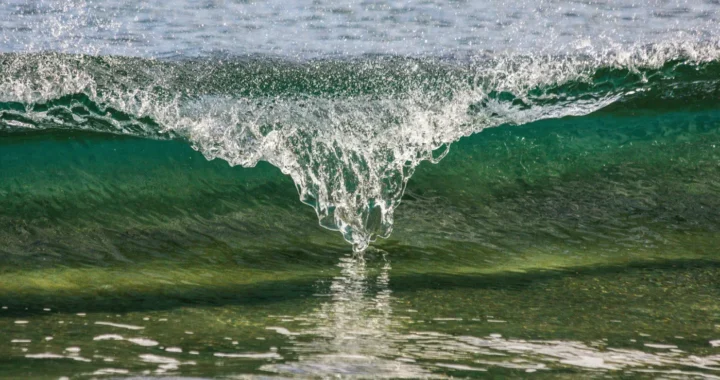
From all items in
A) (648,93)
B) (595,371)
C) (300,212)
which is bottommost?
(595,371)

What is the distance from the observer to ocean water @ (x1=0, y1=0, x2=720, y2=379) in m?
2.58

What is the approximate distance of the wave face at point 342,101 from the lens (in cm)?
455

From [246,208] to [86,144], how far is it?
1085 mm

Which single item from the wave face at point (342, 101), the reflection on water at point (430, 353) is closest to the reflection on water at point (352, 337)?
the reflection on water at point (430, 353)

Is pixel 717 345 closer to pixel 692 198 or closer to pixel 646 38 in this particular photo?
pixel 692 198

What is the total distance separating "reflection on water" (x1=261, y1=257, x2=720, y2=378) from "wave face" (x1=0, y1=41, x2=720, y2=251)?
1.34m

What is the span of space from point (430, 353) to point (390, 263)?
1.51m

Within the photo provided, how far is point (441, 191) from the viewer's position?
5.06 m

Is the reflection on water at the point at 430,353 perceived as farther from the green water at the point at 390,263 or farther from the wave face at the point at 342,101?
the wave face at the point at 342,101

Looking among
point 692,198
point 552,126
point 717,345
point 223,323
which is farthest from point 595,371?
point 552,126

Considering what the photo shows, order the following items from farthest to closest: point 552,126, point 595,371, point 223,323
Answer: point 552,126 → point 223,323 → point 595,371

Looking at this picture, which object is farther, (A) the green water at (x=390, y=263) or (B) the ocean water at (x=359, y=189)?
(B) the ocean water at (x=359, y=189)

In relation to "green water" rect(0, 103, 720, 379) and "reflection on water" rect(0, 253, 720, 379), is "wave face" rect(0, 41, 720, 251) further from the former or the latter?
"reflection on water" rect(0, 253, 720, 379)

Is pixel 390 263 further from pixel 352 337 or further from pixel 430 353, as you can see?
pixel 430 353
